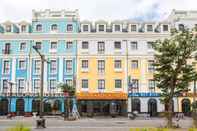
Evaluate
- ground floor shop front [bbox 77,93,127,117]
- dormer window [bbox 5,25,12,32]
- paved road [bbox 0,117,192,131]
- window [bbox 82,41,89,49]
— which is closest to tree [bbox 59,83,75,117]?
ground floor shop front [bbox 77,93,127,117]

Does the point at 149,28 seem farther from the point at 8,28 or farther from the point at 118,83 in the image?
the point at 8,28

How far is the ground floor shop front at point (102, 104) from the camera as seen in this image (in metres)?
58.6

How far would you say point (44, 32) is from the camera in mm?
61000

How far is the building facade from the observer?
195 ft

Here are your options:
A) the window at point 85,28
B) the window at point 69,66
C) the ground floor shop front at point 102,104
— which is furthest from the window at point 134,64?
the window at point 69,66

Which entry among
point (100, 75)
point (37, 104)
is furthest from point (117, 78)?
point (37, 104)

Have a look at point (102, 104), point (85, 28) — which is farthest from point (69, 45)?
point (102, 104)

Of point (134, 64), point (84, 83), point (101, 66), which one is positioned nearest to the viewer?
point (84, 83)

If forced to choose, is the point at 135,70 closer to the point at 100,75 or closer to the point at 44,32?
the point at 100,75

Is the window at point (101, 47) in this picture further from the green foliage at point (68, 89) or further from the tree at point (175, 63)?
the tree at point (175, 63)

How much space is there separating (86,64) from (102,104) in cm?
682

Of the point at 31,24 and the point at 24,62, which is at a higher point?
the point at 31,24

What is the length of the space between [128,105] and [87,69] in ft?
28.2

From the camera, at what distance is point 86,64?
6016 cm
